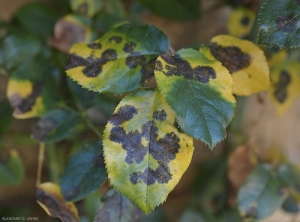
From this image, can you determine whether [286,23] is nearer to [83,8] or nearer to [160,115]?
[160,115]

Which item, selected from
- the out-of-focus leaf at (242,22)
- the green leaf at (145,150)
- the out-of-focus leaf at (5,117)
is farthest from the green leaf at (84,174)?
the out-of-focus leaf at (242,22)

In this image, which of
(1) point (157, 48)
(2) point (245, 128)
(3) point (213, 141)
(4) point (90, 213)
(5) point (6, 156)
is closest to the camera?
(3) point (213, 141)

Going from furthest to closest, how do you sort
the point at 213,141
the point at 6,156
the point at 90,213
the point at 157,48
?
the point at 6,156, the point at 90,213, the point at 157,48, the point at 213,141

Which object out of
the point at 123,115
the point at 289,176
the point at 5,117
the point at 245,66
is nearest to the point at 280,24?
the point at 245,66

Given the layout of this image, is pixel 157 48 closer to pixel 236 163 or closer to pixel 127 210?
pixel 127 210

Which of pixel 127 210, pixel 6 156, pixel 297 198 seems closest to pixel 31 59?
pixel 6 156
